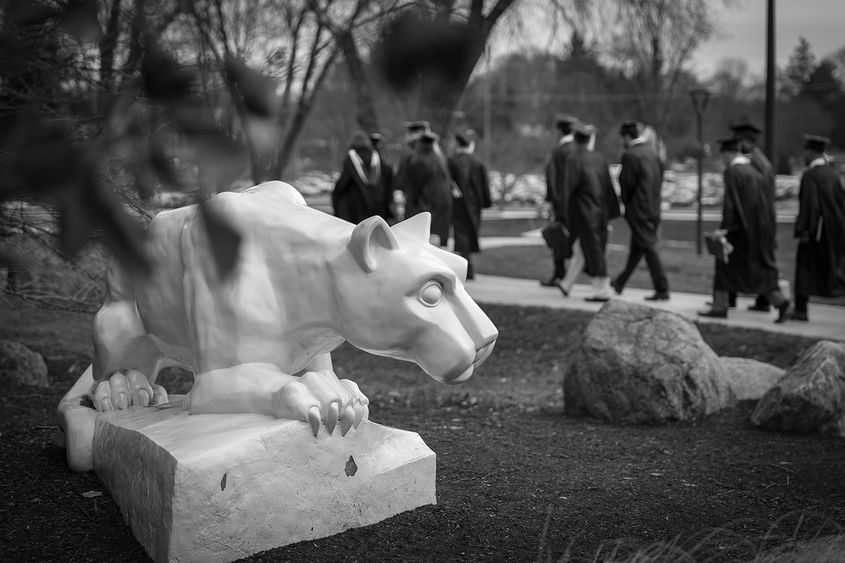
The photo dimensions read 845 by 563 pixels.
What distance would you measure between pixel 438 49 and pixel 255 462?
2.24 m

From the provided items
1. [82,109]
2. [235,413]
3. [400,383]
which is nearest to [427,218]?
[235,413]

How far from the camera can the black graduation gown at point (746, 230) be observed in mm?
11031

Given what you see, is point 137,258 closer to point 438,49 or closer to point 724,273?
point 438,49

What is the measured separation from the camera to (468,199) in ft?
49.4

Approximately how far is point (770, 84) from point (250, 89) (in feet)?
48.0

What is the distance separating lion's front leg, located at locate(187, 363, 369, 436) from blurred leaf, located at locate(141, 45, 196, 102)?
2.16 metres

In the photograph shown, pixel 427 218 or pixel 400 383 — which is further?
pixel 400 383

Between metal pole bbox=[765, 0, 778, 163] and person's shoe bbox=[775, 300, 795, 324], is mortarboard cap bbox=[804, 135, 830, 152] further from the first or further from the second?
metal pole bbox=[765, 0, 778, 163]

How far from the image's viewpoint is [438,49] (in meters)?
1.55

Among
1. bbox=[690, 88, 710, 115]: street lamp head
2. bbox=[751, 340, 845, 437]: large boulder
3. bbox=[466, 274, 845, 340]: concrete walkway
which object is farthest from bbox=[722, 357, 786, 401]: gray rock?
bbox=[690, 88, 710, 115]: street lamp head

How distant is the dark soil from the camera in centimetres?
375

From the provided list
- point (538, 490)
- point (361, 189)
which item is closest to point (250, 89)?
point (538, 490)

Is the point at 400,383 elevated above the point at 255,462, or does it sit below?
below

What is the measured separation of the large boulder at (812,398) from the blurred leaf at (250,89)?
515 cm
